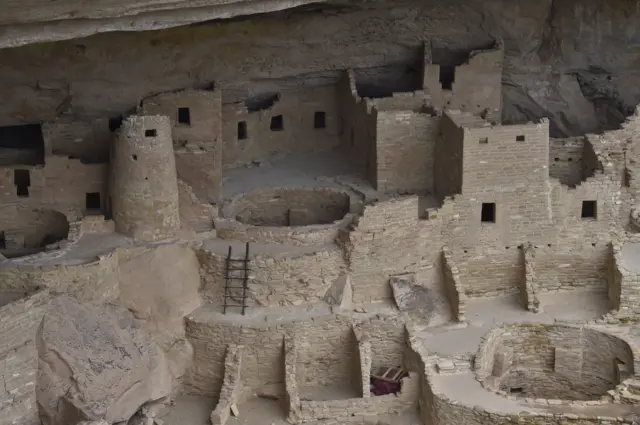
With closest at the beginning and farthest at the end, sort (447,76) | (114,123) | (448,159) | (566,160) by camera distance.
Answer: (448,159)
(114,123)
(566,160)
(447,76)

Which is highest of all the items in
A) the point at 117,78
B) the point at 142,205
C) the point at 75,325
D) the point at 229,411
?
the point at 117,78

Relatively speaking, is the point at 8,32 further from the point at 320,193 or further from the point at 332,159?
the point at 332,159

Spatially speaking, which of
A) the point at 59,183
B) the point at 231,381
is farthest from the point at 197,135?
the point at 231,381

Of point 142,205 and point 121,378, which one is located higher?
point 142,205

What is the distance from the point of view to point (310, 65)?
2055 cm

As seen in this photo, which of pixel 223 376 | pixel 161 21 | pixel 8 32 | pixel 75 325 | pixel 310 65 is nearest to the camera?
pixel 8 32

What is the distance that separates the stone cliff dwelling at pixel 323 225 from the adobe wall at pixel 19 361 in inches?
1.1

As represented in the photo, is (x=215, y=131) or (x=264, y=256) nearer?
(x=264, y=256)

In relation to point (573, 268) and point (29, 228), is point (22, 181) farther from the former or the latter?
point (573, 268)

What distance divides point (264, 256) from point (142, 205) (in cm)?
197

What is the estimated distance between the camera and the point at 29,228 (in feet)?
60.4

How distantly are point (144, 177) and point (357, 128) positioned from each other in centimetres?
435

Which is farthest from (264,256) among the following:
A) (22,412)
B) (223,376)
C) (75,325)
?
(22,412)

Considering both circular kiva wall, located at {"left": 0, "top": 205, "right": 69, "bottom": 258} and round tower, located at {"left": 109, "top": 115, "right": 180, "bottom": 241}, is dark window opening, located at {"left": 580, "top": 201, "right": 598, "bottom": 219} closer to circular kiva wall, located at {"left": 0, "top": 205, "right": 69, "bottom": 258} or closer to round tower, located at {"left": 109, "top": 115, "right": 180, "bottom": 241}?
round tower, located at {"left": 109, "top": 115, "right": 180, "bottom": 241}
